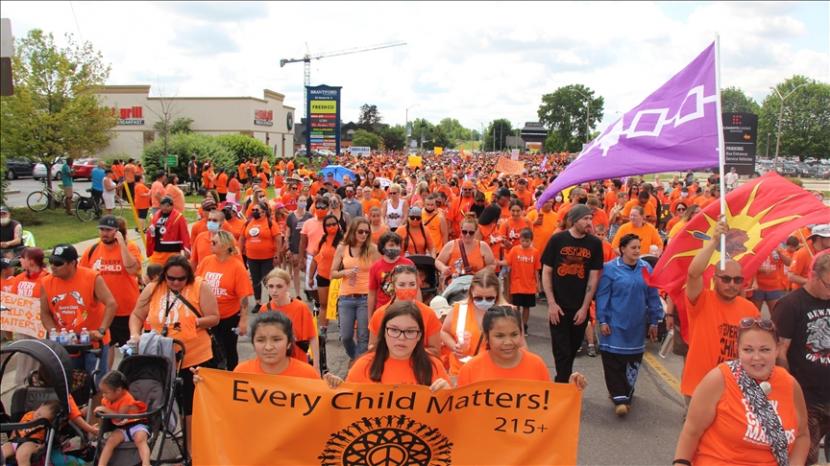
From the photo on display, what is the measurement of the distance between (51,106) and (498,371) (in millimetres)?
22188

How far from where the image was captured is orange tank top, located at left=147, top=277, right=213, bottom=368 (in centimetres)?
549

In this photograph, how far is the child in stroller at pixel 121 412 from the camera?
4.82 m

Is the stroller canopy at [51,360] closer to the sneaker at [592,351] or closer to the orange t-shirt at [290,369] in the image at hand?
the orange t-shirt at [290,369]

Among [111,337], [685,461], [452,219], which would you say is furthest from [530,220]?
[685,461]

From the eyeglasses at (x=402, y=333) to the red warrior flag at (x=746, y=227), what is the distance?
2.30 meters

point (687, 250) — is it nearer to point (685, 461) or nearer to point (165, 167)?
point (685, 461)

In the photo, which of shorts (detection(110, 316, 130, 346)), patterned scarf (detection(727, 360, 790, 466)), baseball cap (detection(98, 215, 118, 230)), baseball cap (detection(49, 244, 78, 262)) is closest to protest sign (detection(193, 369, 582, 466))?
patterned scarf (detection(727, 360, 790, 466))

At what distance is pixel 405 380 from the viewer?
4.04 m

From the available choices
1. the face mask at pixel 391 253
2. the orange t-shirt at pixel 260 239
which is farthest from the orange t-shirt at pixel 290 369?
the orange t-shirt at pixel 260 239

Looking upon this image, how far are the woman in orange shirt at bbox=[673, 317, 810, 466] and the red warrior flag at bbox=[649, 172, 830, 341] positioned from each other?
1.55 metres

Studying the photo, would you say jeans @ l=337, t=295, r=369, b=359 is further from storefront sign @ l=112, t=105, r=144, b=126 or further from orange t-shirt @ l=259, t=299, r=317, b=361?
storefront sign @ l=112, t=105, r=144, b=126

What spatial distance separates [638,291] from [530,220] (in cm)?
406

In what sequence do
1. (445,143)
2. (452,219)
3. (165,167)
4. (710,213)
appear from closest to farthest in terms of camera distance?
1. (710,213)
2. (452,219)
3. (165,167)
4. (445,143)

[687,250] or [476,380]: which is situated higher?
[687,250]
